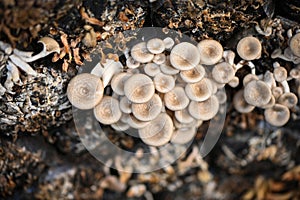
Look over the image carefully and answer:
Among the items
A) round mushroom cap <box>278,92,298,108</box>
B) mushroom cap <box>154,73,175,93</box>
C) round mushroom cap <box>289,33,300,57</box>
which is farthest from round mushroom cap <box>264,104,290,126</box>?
mushroom cap <box>154,73,175,93</box>

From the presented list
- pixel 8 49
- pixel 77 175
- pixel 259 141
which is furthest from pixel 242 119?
pixel 8 49

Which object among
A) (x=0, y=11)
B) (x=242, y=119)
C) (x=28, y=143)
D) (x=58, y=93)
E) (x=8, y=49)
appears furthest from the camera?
(x=242, y=119)

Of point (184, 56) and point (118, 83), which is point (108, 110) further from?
point (184, 56)

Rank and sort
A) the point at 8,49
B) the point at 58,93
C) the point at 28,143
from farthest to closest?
the point at 28,143 → the point at 58,93 → the point at 8,49

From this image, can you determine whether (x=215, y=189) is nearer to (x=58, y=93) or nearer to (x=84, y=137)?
(x=84, y=137)

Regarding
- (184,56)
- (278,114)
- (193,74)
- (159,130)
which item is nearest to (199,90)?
(193,74)

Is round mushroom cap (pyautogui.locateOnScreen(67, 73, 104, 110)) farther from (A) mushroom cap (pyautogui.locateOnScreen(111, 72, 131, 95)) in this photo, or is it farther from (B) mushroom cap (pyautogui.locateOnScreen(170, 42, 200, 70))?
(B) mushroom cap (pyautogui.locateOnScreen(170, 42, 200, 70))
